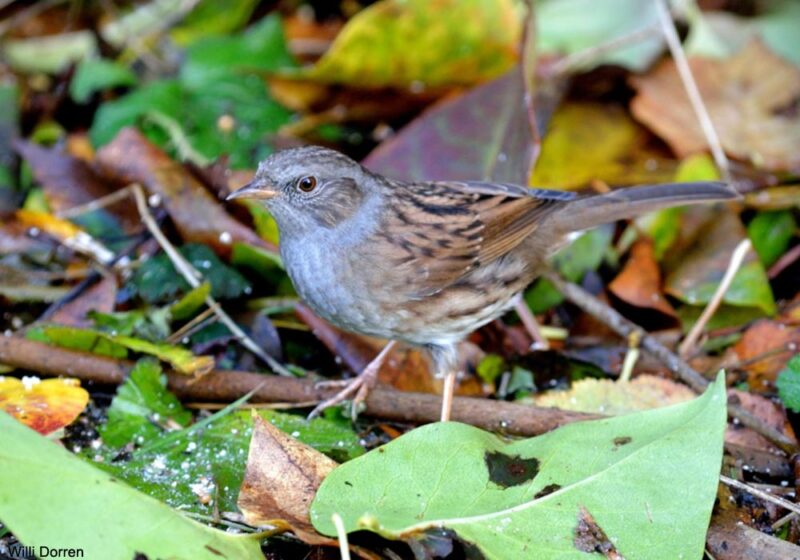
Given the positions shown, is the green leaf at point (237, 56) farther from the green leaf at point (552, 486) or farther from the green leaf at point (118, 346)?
the green leaf at point (552, 486)

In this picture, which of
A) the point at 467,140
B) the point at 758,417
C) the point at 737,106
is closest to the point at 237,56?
the point at 467,140

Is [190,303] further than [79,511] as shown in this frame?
Yes

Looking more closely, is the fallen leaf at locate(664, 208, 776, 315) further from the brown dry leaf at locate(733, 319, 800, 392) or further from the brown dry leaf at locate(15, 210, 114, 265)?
the brown dry leaf at locate(15, 210, 114, 265)

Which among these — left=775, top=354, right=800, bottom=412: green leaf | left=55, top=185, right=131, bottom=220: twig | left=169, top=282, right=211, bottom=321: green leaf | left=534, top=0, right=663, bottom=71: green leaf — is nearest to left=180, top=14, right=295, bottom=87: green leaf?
left=55, top=185, right=131, bottom=220: twig

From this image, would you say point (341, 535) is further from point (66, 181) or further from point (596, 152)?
point (596, 152)

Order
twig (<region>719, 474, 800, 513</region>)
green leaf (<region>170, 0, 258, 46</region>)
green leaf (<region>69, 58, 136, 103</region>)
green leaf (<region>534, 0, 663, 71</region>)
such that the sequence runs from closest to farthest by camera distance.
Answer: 1. twig (<region>719, 474, 800, 513</region>)
2. green leaf (<region>69, 58, 136, 103</region>)
3. green leaf (<region>534, 0, 663, 71</region>)
4. green leaf (<region>170, 0, 258, 46</region>)
